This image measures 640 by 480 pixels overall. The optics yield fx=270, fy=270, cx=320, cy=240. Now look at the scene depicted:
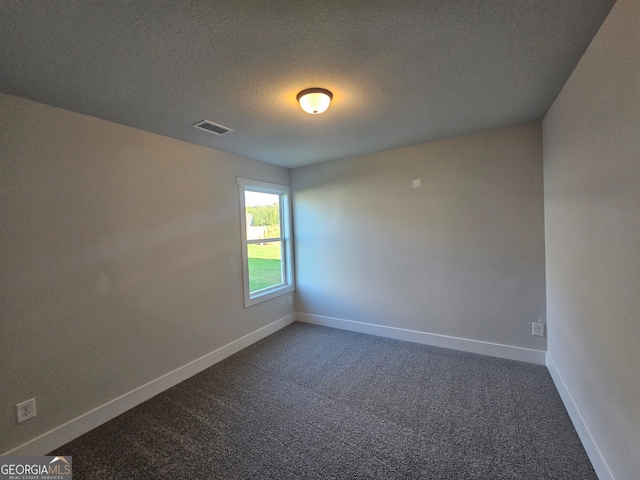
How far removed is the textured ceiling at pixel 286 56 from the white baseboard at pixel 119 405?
226cm

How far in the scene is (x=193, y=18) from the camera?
1216 mm

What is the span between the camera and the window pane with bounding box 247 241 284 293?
3.61 m

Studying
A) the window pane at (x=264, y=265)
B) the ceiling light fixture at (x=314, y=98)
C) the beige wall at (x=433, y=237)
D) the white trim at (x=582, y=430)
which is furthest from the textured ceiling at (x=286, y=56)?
the white trim at (x=582, y=430)

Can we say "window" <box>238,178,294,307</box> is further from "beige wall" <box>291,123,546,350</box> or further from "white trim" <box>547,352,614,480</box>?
"white trim" <box>547,352,614,480</box>

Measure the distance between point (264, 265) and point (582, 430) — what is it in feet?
11.1

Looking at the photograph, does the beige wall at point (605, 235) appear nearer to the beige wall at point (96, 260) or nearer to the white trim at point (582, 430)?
the white trim at point (582, 430)

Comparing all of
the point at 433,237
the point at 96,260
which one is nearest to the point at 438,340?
the point at 433,237

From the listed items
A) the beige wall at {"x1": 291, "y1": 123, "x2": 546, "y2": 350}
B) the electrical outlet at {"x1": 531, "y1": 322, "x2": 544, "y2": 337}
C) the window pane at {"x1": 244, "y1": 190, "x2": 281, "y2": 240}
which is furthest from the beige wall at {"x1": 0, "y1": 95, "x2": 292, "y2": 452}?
the electrical outlet at {"x1": 531, "y1": 322, "x2": 544, "y2": 337}

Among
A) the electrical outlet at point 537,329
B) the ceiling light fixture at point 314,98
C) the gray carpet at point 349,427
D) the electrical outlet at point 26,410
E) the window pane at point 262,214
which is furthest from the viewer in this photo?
the window pane at point 262,214

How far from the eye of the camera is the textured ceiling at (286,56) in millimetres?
1192

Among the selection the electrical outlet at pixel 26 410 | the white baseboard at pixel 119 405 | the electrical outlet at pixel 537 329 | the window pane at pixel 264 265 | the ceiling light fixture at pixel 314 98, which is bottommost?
the white baseboard at pixel 119 405

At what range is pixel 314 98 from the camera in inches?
72.4

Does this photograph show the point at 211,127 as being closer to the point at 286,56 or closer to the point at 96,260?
the point at 286,56

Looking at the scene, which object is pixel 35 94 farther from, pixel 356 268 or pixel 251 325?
pixel 356 268
